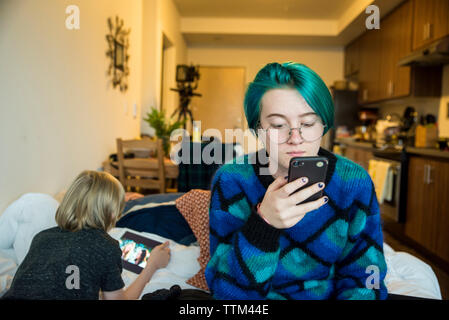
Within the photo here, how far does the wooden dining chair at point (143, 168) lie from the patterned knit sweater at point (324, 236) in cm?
174

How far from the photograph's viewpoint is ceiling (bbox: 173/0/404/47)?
179 inches

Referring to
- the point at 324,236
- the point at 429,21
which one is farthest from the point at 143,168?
the point at 429,21

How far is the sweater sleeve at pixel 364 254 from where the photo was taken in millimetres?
713

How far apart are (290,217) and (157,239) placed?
34.0 inches

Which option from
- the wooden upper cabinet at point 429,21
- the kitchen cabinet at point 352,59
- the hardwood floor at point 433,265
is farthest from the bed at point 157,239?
the kitchen cabinet at point 352,59

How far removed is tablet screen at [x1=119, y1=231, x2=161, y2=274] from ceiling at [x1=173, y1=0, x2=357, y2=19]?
13.3ft

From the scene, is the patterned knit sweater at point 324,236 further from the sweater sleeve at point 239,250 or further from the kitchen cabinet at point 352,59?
the kitchen cabinet at point 352,59

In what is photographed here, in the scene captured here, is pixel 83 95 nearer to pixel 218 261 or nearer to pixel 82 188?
pixel 82 188

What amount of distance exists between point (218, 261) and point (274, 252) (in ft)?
0.46

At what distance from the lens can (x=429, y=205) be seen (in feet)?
8.36

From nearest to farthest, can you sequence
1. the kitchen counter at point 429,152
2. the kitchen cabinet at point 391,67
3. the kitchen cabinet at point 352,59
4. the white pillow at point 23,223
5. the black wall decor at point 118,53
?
the white pillow at point 23,223, the kitchen counter at point 429,152, the black wall decor at point 118,53, the kitchen cabinet at point 391,67, the kitchen cabinet at point 352,59

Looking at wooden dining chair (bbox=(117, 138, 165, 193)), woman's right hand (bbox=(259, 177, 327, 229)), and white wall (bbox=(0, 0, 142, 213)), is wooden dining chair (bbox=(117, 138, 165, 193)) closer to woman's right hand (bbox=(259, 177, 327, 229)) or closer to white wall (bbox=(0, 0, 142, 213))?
white wall (bbox=(0, 0, 142, 213))

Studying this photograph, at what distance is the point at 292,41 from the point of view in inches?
219

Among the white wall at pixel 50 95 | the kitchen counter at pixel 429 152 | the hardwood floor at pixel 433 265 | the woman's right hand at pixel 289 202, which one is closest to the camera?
A: the woman's right hand at pixel 289 202
